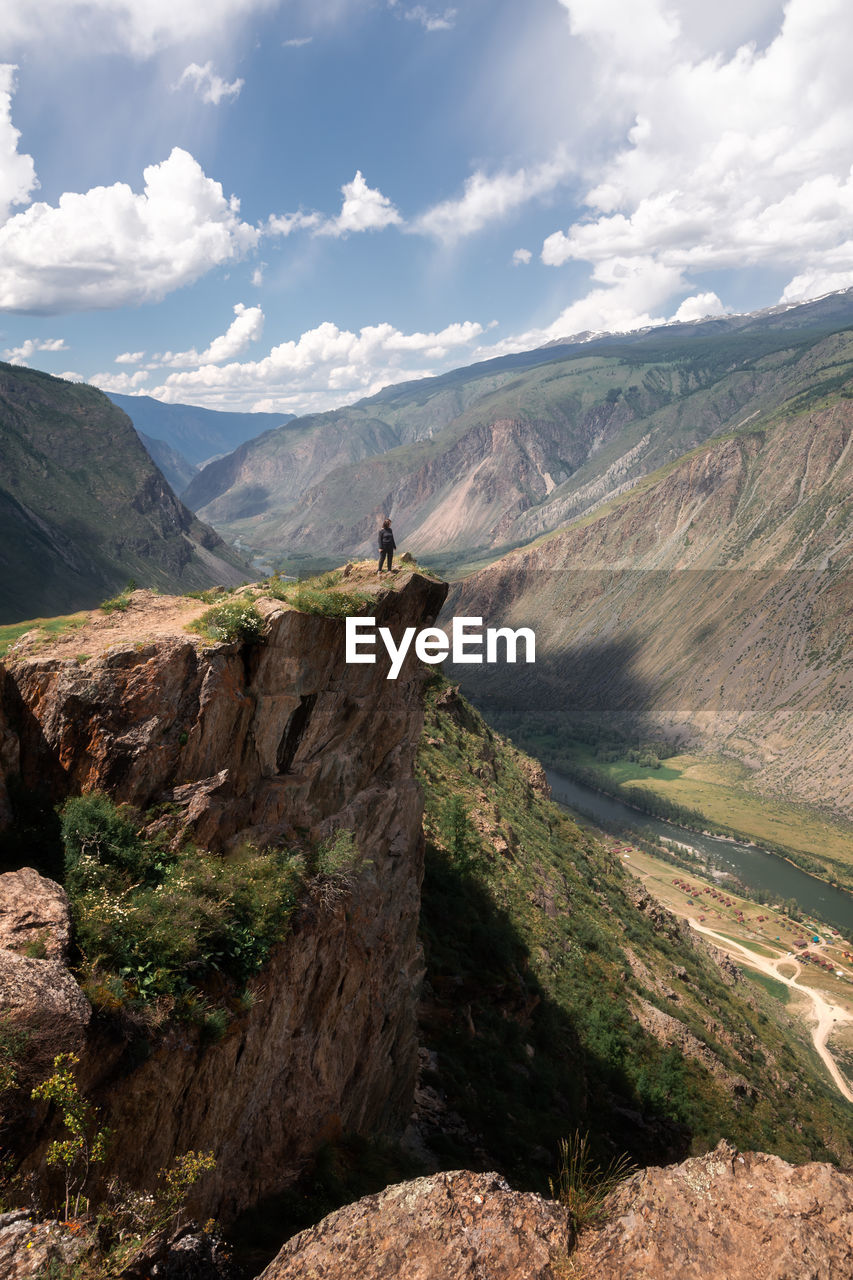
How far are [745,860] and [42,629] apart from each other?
142m

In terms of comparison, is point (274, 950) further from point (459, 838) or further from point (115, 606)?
point (459, 838)

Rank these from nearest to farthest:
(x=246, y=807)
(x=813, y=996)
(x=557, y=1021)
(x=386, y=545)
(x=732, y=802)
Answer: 1. (x=246, y=807)
2. (x=386, y=545)
3. (x=557, y=1021)
4. (x=813, y=996)
5. (x=732, y=802)

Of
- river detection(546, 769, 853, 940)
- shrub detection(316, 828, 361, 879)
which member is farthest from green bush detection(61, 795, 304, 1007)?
river detection(546, 769, 853, 940)

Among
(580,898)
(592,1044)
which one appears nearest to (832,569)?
(580,898)

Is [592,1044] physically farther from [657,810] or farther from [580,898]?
[657,810]

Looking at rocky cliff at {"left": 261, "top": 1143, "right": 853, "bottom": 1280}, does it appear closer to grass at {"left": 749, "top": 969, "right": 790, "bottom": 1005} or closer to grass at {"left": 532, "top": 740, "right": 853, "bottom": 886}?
grass at {"left": 749, "top": 969, "right": 790, "bottom": 1005}

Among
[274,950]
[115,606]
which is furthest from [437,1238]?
[115,606]

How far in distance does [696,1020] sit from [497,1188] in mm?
42315

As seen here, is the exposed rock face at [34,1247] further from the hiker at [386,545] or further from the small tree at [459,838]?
the small tree at [459,838]

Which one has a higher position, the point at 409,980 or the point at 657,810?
the point at 409,980

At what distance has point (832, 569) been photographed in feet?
600

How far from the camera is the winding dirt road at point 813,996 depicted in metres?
70.8

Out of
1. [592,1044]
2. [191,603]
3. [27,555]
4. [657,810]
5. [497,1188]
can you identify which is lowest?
[657,810]

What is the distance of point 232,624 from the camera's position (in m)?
14.0
